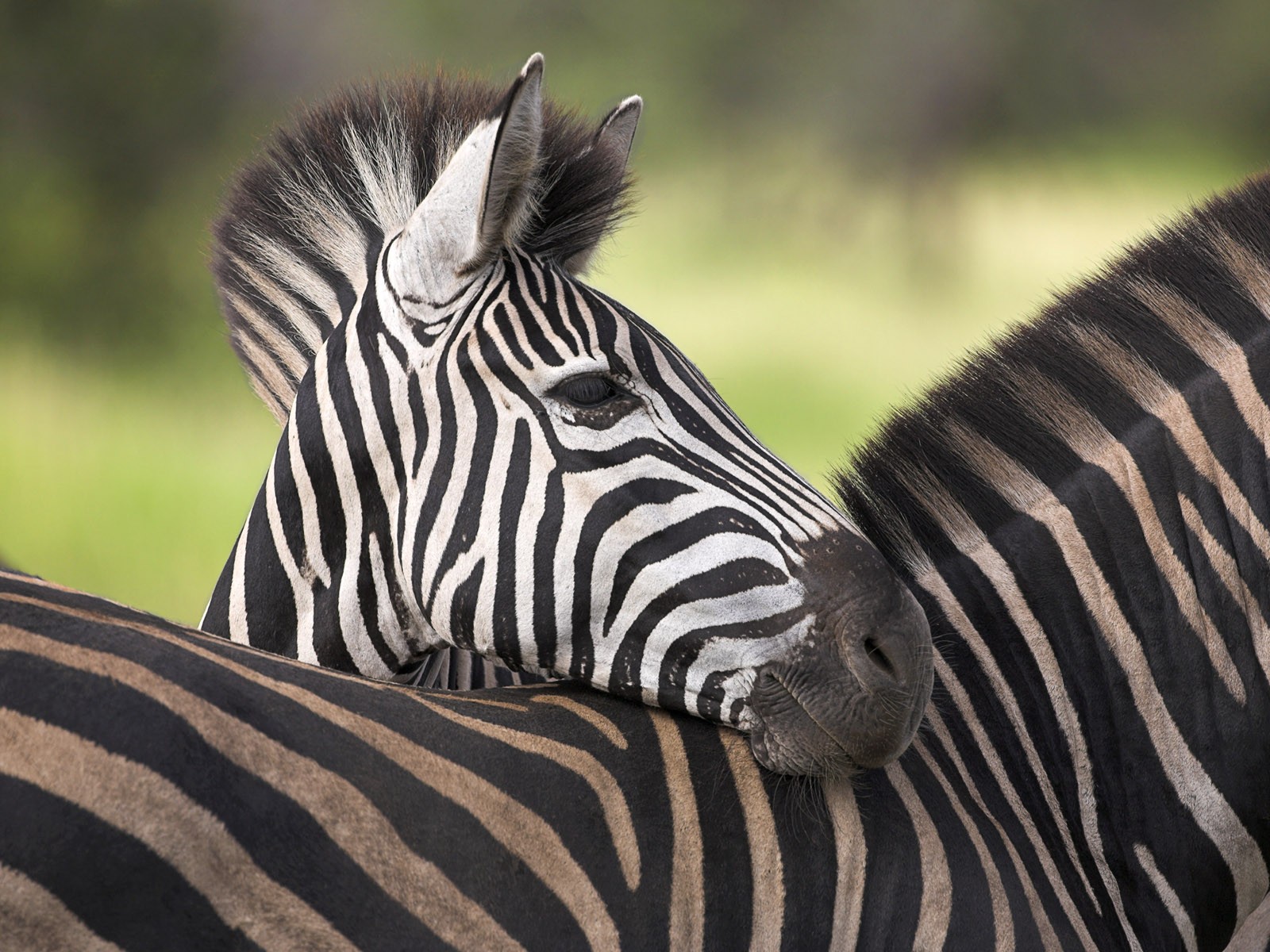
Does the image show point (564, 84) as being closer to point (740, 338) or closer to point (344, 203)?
point (740, 338)

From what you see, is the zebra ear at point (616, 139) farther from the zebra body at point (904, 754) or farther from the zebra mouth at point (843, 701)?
the zebra mouth at point (843, 701)

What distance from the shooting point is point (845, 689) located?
4.84 ft

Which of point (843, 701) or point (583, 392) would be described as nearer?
point (843, 701)

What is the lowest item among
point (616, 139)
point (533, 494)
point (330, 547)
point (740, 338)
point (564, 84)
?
point (533, 494)

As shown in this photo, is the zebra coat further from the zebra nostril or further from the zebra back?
the zebra nostril

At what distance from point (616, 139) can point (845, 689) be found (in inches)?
48.6

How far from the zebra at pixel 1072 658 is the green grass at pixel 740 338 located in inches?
182

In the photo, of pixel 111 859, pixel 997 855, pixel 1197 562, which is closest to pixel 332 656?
pixel 111 859

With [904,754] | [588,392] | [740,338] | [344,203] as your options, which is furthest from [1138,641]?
[740,338]

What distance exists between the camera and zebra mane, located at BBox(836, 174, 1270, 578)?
1.85 meters

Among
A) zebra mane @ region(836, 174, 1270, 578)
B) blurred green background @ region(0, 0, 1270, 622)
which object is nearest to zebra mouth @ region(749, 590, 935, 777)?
zebra mane @ region(836, 174, 1270, 578)

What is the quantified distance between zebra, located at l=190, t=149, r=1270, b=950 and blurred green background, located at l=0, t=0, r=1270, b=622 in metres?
5.59

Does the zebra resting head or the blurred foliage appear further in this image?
the blurred foliage

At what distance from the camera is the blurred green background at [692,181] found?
745cm
